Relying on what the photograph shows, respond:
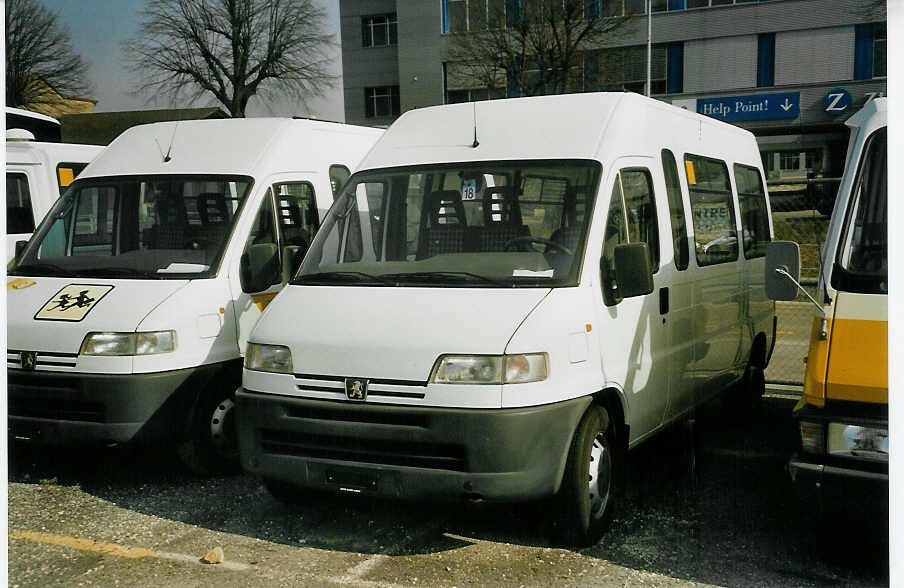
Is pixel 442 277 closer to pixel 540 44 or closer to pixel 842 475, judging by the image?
pixel 842 475

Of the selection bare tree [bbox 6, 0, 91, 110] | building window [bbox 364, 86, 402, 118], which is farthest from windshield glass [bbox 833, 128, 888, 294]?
building window [bbox 364, 86, 402, 118]

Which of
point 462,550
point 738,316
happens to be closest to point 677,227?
point 738,316

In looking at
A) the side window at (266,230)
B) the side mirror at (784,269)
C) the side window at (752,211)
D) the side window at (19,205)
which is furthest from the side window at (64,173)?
the side mirror at (784,269)

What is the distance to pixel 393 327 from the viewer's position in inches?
200

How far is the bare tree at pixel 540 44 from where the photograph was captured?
32188 millimetres

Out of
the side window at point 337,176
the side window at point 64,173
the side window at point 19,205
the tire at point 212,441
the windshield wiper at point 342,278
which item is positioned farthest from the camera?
the side window at point 64,173

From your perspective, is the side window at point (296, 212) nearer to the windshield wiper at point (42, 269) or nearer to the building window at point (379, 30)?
the windshield wiper at point (42, 269)

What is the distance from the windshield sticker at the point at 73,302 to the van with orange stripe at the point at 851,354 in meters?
4.08

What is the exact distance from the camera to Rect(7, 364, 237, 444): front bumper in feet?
20.0

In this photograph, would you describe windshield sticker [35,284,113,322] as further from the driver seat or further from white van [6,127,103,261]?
white van [6,127,103,261]

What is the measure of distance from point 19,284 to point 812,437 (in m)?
5.07

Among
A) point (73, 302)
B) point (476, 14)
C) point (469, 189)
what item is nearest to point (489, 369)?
point (469, 189)
